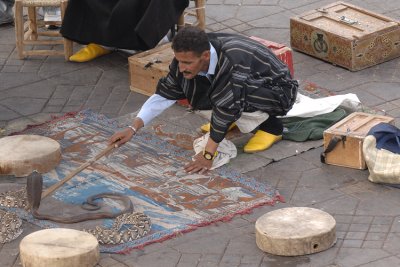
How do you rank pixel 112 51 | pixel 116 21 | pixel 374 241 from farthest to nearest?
pixel 112 51, pixel 116 21, pixel 374 241

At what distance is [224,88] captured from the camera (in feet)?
24.1

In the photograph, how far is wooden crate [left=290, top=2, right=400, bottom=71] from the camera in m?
8.96

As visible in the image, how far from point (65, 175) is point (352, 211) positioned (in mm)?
1954

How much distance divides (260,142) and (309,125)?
45 cm

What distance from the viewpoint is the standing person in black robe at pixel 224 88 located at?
7.23m

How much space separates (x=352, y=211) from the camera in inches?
270

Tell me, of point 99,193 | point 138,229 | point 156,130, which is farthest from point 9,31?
point 138,229

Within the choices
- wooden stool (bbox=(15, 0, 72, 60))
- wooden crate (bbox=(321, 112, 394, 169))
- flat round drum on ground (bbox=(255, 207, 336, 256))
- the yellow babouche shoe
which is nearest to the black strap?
wooden crate (bbox=(321, 112, 394, 169))

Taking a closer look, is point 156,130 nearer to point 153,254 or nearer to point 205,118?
point 205,118

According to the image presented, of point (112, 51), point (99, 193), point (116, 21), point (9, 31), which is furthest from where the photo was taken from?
point (9, 31)

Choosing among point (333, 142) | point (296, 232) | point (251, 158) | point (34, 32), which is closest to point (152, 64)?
point (251, 158)

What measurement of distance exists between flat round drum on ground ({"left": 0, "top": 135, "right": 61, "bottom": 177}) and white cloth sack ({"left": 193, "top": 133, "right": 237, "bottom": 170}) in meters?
0.96

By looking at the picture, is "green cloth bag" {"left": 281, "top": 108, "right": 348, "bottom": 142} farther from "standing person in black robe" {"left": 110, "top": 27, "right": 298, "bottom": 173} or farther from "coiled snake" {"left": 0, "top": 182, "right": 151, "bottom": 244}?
"coiled snake" {"left": 0, "top": 182, "right": 151, "bottom": 244}

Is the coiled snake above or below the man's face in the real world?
below
